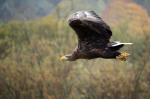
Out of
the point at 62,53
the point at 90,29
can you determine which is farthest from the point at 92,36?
the point at 62,53

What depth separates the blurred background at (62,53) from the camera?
1263 cm

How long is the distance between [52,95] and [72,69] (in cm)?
103

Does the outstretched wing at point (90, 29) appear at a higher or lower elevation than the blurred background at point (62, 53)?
higher

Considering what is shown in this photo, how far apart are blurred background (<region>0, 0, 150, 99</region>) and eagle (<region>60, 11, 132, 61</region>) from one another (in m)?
7.20

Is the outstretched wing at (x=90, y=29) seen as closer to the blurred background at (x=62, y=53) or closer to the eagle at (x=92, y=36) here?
the eagle at (x=92, y=36)

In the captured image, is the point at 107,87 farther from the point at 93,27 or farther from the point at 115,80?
the point at 93,27

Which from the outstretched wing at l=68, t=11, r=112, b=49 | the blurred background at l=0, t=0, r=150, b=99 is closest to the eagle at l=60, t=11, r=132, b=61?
the outstretched wing at l=68, t=11, r=112, b=49

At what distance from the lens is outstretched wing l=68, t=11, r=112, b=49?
5133 millimetres

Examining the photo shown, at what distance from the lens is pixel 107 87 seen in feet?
41.3

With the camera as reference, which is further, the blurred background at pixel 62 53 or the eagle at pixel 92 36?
the blurred background at pixel 62 53

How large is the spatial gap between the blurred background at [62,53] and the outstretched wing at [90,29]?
23.6ft

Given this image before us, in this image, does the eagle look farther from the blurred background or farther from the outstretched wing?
the blurred background

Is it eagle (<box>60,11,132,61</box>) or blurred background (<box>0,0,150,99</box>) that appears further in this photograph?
blurred background (<box>0,0,150,99</box>)

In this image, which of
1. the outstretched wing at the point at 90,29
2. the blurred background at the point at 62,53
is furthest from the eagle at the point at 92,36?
the blurred background at the point at 62,53
